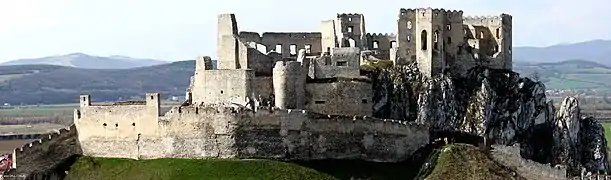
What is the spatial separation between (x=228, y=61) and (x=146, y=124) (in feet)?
21.9

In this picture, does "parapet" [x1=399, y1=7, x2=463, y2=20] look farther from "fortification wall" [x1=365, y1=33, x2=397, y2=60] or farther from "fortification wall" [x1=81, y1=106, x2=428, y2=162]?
"fortification wall" [x1=81, y1=106, x2=428, y2=162]

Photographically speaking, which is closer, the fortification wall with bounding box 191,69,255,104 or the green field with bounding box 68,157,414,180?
the green field with bounding box 68,157,414,180

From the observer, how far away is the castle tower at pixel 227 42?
61125mm

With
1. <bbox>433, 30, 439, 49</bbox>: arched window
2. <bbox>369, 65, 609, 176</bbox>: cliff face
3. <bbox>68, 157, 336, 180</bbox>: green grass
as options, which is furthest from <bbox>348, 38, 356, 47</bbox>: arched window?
<bbox>68, 157, 336, 180</bbox>: green grass

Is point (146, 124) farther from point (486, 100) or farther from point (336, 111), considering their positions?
point (486, 100)

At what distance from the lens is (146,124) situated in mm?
57312

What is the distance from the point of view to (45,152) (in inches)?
2347

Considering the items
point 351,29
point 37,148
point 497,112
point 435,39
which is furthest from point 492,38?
point 37,148

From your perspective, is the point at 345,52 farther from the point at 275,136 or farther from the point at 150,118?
the point at 150,118

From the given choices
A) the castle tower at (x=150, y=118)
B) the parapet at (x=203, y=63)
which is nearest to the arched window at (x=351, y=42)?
the parapet at (x=203, y=63)

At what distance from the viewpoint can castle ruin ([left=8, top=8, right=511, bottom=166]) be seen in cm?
5391

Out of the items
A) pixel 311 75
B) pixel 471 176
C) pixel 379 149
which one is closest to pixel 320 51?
pixel 311 75

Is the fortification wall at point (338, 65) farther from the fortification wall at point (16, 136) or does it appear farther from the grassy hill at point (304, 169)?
the fortification wall at point (16, 136)

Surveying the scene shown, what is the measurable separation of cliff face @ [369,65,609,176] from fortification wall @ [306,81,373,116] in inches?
101
